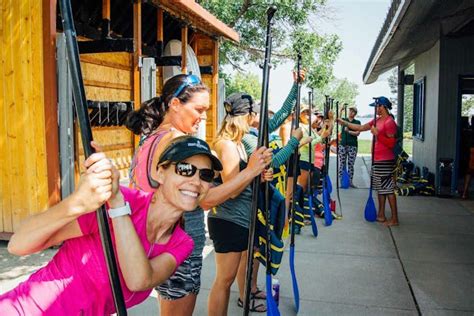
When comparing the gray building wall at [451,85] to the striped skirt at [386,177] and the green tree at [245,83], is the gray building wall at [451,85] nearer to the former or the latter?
the striped skirt at [386,177]

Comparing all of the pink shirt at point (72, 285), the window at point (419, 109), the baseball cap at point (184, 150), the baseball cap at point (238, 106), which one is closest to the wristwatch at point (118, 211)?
the pink shirt at point (72, 285)

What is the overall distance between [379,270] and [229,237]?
8.06 ft

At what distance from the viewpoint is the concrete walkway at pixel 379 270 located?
3953 mm

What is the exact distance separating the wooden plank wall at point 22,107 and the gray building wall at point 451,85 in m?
7.13

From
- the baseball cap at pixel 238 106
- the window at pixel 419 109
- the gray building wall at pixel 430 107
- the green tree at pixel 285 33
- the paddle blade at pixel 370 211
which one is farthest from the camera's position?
the green tree at pixel 285 33

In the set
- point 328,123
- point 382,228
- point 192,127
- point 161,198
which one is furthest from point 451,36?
point 161,198

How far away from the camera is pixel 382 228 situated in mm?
6652

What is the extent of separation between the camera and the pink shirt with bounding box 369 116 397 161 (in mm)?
6645

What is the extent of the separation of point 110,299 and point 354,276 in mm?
3497

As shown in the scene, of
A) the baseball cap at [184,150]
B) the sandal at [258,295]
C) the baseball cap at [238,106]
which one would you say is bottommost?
the sandal at [258,295]

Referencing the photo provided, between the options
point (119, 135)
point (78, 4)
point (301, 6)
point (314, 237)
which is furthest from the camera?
point (301, 6)

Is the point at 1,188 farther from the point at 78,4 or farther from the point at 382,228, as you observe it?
the point at 382,228

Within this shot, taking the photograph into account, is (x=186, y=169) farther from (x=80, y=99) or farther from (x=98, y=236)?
(x=80, y=99)

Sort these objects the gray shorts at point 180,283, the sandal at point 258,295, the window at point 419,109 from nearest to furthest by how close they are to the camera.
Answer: the gray shorts at point 180,283, the sandal at point 258,295, the window at point 419,109
